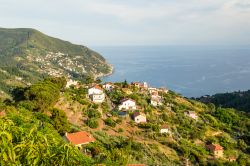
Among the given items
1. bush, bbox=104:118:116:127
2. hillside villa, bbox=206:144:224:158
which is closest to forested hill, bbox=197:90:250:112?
hillside villa, bbox=206:144:224:158

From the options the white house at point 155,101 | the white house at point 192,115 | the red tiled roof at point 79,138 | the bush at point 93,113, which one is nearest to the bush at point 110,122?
the bush at point 93,113

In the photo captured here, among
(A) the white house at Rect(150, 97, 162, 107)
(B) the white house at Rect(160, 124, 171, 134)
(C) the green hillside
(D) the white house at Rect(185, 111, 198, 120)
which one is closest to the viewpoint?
(C) the green hillside

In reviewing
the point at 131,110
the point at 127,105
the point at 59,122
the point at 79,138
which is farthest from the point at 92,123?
the point at 127,105

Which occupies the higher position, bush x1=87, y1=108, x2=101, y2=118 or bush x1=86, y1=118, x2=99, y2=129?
bush x1=87, y1=108, x2=101, y2=118

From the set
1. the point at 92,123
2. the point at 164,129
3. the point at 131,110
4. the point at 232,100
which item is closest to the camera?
the point at 92,123

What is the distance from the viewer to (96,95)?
56156 millimetres

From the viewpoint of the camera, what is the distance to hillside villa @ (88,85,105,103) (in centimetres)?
5547

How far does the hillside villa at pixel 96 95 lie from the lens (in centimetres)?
5547

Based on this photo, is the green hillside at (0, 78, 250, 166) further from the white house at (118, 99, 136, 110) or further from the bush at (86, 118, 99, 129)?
the white house at (118, 99, 136, 110)

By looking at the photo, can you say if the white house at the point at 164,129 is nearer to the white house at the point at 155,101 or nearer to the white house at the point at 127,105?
the white house at the point at 127,105

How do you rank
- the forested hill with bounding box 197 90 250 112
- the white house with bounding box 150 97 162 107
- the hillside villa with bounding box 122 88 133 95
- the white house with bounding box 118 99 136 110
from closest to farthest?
the white house with bounding box 118 99 136 110 < the white house with bounding box 150 97 162 107 < the hillside villa with bounding box 122 88 133 95 < the forested hill with bounding box 197 90 250 112

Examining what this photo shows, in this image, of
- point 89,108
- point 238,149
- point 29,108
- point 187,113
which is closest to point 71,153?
point 29,108

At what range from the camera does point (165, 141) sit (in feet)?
147

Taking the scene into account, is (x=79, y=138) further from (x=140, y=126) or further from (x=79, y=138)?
(x=140, y=126)
